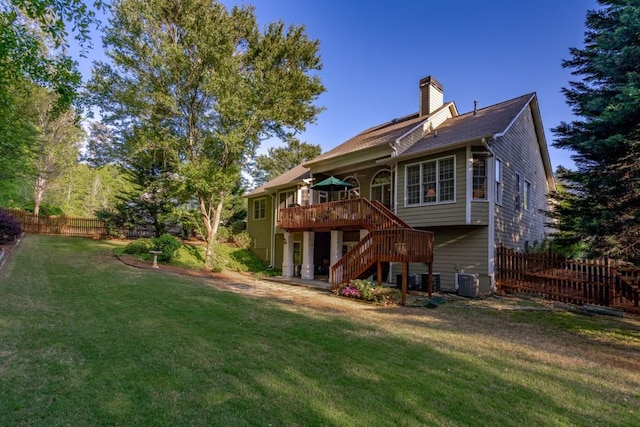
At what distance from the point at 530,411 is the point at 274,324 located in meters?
4.20

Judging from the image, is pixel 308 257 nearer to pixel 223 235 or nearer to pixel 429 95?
pixel 429 95

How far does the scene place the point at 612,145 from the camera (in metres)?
7.90

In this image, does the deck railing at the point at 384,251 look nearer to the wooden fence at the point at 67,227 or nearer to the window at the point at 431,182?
the window at the point at 431,182

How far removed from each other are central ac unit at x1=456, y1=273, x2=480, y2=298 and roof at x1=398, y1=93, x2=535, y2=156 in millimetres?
4391

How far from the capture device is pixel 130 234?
23453mm

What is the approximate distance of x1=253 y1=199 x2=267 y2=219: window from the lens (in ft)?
70.5

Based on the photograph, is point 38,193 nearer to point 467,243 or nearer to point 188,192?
point 188,192

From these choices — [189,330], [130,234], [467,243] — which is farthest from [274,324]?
[130,234]

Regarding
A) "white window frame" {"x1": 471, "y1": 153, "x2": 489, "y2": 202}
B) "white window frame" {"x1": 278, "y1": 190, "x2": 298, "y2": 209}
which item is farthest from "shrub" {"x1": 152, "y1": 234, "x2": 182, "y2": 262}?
"white window frame" {"x1": 471, "y1": 153, "x2": 489, "y2": 202}

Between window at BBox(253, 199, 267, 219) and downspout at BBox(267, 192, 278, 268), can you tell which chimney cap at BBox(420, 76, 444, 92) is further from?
window at BBox(253, 199, 267, 219)

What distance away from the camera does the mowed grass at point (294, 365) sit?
3160mm

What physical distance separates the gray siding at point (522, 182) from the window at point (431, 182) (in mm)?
1609

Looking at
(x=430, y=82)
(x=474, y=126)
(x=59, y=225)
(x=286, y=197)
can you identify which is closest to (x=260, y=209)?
(x=286, y=197)

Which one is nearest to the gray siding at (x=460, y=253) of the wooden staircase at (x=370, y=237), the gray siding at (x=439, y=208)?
the gray siding at (x=439, y=208)
